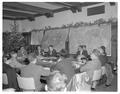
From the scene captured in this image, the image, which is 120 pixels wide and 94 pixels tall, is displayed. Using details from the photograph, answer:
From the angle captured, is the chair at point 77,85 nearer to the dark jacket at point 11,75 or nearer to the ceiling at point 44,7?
the dark jacket at point 11,75

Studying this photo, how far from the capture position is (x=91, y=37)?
227 inches

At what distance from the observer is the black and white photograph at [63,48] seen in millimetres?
2502

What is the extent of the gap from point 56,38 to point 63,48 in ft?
2.21

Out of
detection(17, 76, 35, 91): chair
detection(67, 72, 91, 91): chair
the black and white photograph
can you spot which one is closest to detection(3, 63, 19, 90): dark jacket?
the black and white photograph

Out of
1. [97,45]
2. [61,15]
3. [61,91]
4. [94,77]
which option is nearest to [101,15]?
[97,45]

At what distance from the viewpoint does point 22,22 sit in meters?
9.15

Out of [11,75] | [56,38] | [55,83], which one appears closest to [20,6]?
[56,38]

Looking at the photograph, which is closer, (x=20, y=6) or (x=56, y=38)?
(x=20, y=6)

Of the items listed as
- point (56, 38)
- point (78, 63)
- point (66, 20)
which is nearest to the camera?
point (78, 63)

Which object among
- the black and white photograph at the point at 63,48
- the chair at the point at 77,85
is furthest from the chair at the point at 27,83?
the chair at the point at 77,85

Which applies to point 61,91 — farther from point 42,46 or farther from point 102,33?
point 42,46

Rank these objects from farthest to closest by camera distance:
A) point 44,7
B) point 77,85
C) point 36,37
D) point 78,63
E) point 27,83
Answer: point 36,37, point 44,7, point 78,63, point 27,83, point 77,85

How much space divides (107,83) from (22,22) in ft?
22.8

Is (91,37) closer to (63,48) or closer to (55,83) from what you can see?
(63,48)
